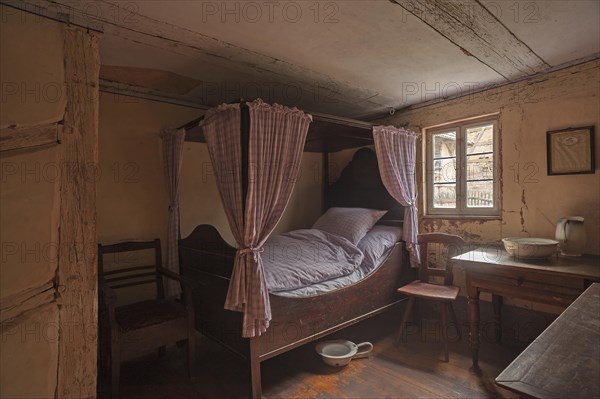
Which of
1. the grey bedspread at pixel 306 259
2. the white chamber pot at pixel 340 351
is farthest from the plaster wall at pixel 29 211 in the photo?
the white chamber pot at pixel 340 351

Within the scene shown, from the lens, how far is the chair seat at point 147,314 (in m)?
2.33

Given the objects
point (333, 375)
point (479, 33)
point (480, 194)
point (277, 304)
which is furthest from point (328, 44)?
point (333, 375)

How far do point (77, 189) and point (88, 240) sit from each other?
320mm

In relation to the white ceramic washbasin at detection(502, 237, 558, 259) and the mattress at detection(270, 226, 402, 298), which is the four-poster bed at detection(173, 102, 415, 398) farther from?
the white ceramic washbasin at detection(502, 237, 558, 259)

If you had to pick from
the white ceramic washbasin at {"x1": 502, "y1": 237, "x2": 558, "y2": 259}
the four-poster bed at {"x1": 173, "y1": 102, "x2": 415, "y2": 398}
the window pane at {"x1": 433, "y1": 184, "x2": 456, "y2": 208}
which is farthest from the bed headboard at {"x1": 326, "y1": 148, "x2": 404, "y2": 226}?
the white ceramic washbasin at {"x1": 502, "y1": 237, "x2": 558, "y2": 259}

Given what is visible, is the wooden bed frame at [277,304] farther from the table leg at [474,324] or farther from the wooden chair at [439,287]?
the table leg at [474,324]

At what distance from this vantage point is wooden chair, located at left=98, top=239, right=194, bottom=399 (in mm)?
2188

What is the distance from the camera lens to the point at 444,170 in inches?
143

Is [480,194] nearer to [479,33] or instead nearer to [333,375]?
[479,33]

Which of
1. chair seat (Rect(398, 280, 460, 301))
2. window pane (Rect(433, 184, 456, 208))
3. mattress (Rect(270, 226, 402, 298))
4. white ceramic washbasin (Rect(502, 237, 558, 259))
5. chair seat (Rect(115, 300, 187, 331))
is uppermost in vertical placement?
window pane (Rect(433, 184, 456, 208))

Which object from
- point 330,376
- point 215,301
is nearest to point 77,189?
point 215,301

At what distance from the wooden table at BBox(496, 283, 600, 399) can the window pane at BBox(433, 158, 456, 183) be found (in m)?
2.45

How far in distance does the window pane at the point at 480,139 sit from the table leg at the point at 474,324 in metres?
1.51

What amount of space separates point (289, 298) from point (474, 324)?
148 cm
